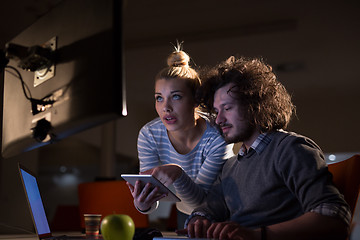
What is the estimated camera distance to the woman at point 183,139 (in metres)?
1.69

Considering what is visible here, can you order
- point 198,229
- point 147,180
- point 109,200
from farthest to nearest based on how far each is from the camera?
point 109,200
point 147,180
point 198,229

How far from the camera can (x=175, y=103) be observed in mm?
1836

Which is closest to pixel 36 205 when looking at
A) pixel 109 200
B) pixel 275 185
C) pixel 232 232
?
pixel 232 232

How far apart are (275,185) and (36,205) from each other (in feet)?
2.65

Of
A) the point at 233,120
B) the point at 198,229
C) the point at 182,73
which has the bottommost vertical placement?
the point at 198,229

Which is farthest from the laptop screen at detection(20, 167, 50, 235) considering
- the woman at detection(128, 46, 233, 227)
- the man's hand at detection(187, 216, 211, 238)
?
the man's hand at detection(187, 216, 211, 238)

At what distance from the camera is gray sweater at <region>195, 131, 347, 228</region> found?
3.75ft

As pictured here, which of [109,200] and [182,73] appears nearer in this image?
[182,73]

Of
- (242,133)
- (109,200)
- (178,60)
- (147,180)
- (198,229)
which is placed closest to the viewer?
(198,229)

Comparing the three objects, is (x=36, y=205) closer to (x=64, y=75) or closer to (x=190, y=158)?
(x=64, y=75)

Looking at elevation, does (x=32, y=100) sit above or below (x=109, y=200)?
above

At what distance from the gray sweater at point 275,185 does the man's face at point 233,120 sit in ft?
0.26

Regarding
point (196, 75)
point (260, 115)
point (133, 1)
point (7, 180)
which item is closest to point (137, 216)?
point (7, 180)

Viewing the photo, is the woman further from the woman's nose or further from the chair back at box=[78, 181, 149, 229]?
the chair back at box=[78, 181, 149, 229]
